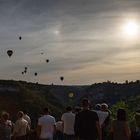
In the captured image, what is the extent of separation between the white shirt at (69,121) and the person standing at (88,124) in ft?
13.3

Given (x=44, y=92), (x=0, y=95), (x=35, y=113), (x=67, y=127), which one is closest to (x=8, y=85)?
(x=0, y=95)

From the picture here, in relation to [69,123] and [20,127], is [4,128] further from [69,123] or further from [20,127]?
[69,123]

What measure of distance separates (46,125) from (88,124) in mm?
3272

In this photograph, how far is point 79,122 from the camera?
17141 mm

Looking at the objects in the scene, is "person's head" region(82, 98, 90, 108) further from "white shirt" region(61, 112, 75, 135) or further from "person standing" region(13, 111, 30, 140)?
"person standing" region(13, 111, 30, 140)

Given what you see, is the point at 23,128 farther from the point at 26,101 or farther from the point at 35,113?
the point at 26,101

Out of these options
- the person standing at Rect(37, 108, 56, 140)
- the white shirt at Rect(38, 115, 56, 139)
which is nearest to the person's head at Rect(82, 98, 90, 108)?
the person standing at Rect(37, 108, 56, 140)

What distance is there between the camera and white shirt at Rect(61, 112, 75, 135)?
69.6ft

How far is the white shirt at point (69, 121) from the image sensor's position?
2122 centimetres

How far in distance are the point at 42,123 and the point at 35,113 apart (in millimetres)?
92102

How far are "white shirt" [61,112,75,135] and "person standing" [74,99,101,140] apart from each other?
13.3ft

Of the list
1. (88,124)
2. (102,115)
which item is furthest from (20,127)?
(88,124)

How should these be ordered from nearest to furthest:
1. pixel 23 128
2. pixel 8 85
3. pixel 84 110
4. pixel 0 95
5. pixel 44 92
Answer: pixel 84 110 → pixel 23 128 → pixel 0 95 → pixel 8 85 → pixel 44 92

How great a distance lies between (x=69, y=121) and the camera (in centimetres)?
2125
